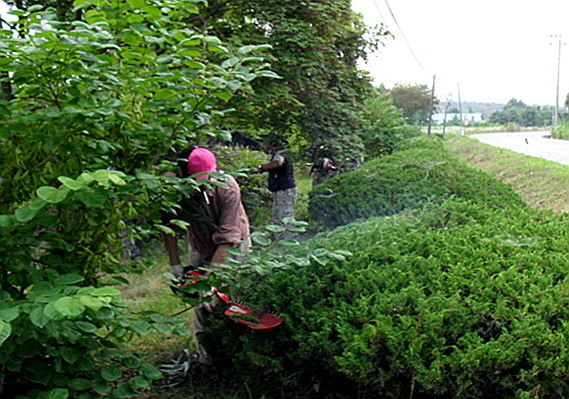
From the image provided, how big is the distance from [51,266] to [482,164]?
Result: 18.3 meters

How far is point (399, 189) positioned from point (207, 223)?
398cm

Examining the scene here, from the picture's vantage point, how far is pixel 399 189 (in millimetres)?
6789

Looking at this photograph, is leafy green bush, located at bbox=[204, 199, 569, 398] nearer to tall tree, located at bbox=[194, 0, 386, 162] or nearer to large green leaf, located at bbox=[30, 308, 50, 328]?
large green leaf, located at bbox=[30, 308, 50, 328]

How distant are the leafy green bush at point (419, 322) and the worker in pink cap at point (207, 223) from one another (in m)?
0.31

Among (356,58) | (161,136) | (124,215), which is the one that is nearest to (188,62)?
(161,136)

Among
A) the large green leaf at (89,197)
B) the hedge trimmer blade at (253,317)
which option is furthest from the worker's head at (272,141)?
the large green leaf at (89,197)

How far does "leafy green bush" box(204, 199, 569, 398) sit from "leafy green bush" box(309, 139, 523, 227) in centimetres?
224

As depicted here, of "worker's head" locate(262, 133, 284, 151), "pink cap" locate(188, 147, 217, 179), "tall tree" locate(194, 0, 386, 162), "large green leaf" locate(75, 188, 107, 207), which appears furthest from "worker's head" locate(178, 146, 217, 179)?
"worker's head" locate(262, 133, 284, 151)

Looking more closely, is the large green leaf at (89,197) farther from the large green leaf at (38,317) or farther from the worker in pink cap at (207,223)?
the worker in pink cap at (207,223)

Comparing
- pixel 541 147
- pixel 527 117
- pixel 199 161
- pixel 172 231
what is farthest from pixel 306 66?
pixel 527 117

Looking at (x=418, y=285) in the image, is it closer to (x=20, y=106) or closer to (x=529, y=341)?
(x=529, y=341)

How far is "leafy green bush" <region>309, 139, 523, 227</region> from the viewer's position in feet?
20.0

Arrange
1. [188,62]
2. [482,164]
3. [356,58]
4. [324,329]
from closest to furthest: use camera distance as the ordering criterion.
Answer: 1. [188,62]
2. [324,329]
3. [356,58]
4. [482,164]

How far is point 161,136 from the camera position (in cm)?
228
